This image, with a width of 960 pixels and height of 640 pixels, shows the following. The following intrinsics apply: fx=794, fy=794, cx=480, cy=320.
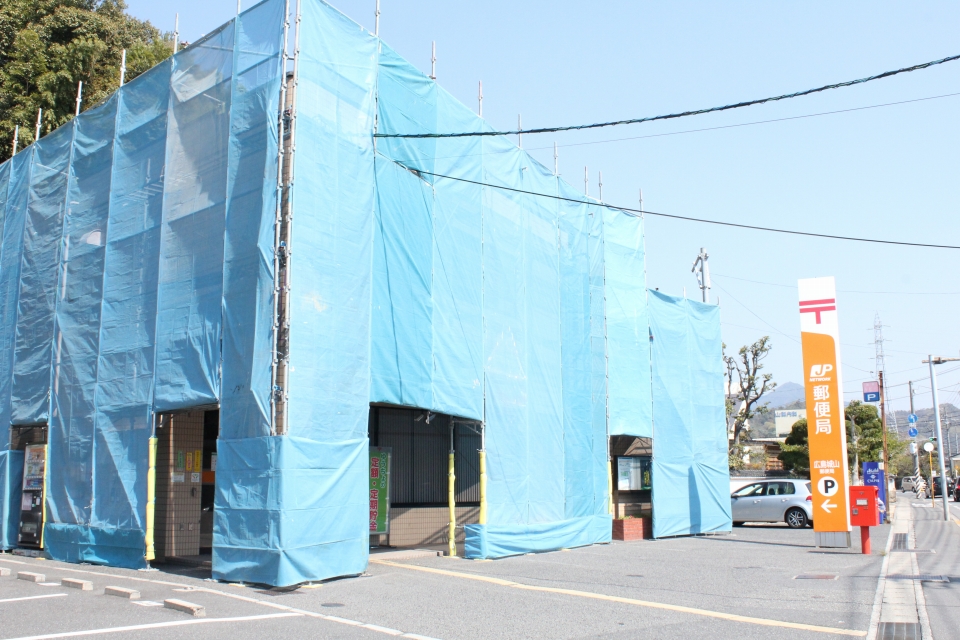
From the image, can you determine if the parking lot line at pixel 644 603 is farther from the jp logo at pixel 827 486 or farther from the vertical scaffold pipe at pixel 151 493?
the jp logo at pixel 827 486

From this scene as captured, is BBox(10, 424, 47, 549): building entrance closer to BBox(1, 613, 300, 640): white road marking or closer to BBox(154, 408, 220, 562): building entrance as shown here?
BBox(154, 408, 220, 562): building entrance

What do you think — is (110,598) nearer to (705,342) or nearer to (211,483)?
(211,483)

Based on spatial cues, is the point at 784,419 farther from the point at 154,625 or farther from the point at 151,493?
the point at 154,625

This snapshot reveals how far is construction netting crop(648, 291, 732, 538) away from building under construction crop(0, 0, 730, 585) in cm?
53

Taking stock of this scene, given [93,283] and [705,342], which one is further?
[705,342]

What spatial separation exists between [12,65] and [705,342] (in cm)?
2828

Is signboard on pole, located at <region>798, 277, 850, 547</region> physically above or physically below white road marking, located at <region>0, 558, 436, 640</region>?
above

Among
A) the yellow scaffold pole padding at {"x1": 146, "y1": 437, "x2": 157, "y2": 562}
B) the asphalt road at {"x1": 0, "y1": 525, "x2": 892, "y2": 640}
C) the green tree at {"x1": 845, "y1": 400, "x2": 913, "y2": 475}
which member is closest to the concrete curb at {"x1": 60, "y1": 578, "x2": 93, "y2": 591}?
the asphalt road at {"x1": 0, "y1": 525, "x2": 892, "y2": 640}

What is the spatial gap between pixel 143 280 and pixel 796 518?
20.2m

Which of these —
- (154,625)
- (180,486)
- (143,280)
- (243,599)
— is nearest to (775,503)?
(180,486)

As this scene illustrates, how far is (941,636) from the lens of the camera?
8.26m

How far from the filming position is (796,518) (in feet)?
80.8

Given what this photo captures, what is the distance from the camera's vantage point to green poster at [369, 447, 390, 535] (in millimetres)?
15914

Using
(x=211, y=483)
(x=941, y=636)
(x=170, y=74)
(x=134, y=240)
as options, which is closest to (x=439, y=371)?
(x=211, y=483)
